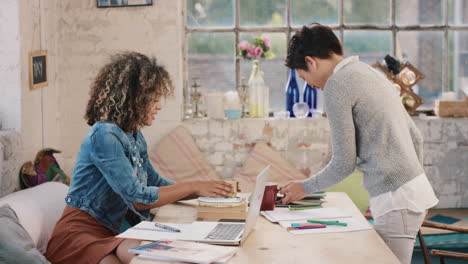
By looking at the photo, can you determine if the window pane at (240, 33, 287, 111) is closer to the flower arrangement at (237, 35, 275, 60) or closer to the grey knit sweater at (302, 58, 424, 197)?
the flower arrangement at (237, 35, 275, 60)

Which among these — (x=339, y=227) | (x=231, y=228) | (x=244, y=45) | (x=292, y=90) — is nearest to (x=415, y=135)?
(x=339, y=227)

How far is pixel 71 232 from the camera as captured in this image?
103 inches

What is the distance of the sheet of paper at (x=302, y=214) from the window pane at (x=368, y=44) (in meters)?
2.28

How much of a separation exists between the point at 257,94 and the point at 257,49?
32 cm

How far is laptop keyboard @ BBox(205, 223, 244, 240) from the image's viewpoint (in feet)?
7.38

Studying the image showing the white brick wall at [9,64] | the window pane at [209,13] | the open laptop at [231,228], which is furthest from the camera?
the window pane at [209,13]

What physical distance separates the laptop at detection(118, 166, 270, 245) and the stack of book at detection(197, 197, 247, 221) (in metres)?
0.10

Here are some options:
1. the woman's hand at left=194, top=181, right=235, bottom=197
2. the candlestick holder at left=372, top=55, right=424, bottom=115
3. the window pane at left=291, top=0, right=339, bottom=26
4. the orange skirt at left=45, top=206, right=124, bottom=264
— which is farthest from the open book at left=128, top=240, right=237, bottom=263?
the window pane at left=291, top=0, right=339, bottom=26

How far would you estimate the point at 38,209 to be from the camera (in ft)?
9.91

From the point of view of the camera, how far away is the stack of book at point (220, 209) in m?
2.57

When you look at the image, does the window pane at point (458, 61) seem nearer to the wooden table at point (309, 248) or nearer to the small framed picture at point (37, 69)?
the wooden table at point (309, 248)

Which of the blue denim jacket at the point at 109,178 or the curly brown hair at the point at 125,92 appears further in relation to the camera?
the curly brown hair at the point at 125,92

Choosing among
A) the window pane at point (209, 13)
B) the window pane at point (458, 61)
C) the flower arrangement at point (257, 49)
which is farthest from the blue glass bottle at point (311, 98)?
the window pane at point (458, 61)

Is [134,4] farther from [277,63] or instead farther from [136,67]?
[136,67]
